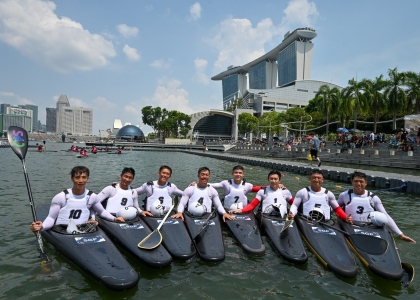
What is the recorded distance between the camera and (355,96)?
146ft

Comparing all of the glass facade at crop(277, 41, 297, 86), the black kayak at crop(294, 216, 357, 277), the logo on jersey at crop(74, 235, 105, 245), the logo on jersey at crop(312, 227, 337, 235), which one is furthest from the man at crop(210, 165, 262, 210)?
the glass facade at crop(277, 41, 297, 86)

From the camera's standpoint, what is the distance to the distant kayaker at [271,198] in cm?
842

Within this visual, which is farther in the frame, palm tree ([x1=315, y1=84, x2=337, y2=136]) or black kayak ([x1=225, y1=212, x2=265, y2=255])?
palm tree ([x1=315, y1=84, x2=337, y2=136])

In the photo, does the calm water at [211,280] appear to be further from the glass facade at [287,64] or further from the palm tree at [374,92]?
the glass facade at [287,64]

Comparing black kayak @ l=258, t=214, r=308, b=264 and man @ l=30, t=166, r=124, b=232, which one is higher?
man @ l=30, t=166, r=124, b=232

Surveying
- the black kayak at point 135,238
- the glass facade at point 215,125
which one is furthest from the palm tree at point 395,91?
the glass facade at point 215,125

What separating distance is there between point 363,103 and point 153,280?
45.0 meters

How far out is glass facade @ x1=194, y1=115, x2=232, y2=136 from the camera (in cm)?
13575

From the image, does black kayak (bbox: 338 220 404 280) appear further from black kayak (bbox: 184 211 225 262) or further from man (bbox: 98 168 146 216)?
man (bbox: 98 168 146 216)

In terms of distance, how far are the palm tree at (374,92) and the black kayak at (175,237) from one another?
42.7m

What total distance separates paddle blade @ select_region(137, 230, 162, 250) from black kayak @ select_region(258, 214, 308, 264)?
268 cm

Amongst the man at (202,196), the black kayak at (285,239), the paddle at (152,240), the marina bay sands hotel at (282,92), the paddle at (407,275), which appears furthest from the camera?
the marina bay sands hotel at (282,92)

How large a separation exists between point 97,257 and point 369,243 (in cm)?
560

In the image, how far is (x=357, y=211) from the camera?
760 centimetres
